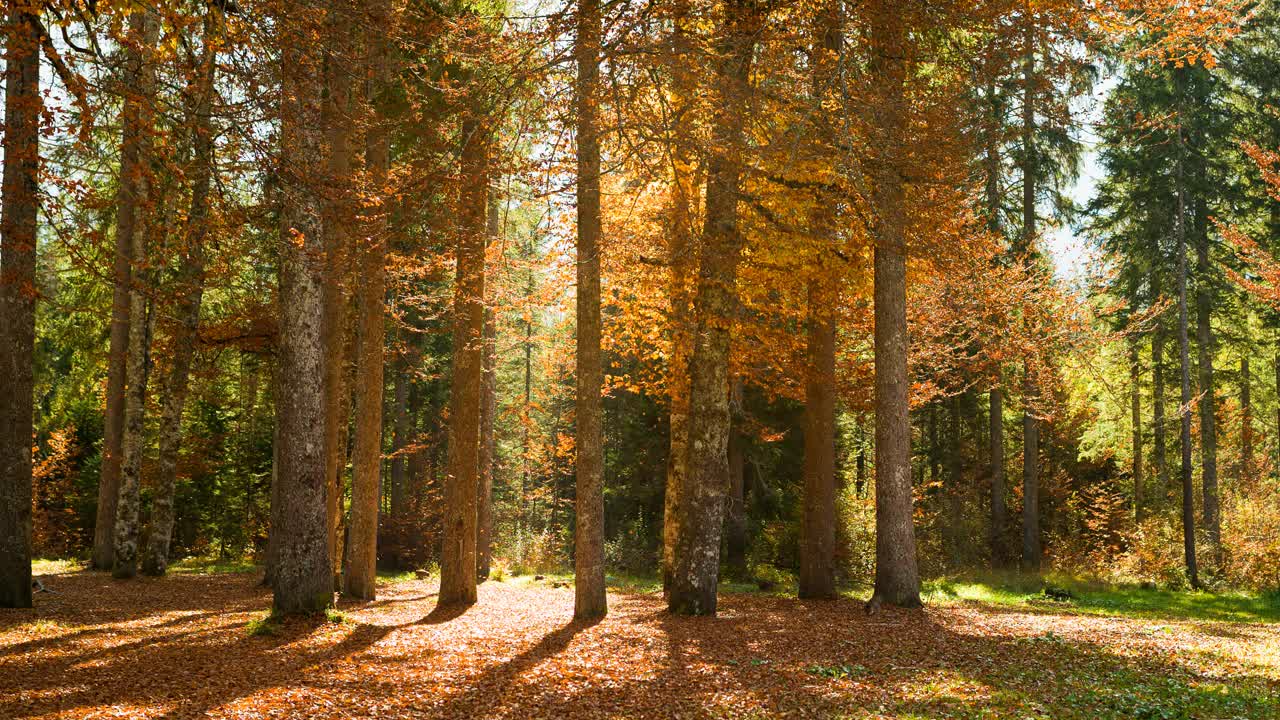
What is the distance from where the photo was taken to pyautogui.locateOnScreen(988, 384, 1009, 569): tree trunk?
907 inches

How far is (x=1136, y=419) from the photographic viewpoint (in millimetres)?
29453

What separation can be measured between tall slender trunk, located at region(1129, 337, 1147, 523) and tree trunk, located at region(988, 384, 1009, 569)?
15.0 ft

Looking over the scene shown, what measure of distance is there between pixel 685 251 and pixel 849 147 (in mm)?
4733

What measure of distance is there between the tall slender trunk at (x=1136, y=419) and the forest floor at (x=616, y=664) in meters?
15.2

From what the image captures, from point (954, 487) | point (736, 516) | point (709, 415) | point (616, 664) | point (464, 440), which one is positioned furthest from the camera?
point (954, 487)

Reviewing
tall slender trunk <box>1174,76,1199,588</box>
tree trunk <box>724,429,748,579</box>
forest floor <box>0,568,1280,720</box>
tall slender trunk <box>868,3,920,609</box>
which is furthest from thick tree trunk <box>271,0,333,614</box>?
tall slender trunk <box>1174,76,1199,588</box>

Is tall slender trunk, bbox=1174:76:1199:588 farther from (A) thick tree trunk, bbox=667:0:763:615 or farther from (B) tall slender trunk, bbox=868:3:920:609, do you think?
(A) thick tree trunk, bbox=667:0:763:615

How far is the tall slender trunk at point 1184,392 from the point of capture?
19.5 metres

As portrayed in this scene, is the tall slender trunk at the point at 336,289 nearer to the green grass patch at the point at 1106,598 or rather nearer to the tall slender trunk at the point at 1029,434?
the green grass patch at the point at 1106,598

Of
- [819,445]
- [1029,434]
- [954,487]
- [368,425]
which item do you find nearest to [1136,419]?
[954,487]

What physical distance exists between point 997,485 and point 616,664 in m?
18.5

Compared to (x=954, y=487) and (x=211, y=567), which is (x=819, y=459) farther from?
(x=954, y=487)

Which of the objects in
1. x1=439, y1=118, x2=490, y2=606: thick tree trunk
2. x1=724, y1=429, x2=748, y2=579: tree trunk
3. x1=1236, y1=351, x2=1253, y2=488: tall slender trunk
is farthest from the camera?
x1=1236, y1=351, x2=1253, y2=488: tall slender trunk

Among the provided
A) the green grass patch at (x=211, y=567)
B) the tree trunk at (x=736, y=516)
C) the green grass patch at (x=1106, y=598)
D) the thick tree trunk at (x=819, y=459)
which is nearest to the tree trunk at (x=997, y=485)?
the green grass patch at (x=1106, y=598)
